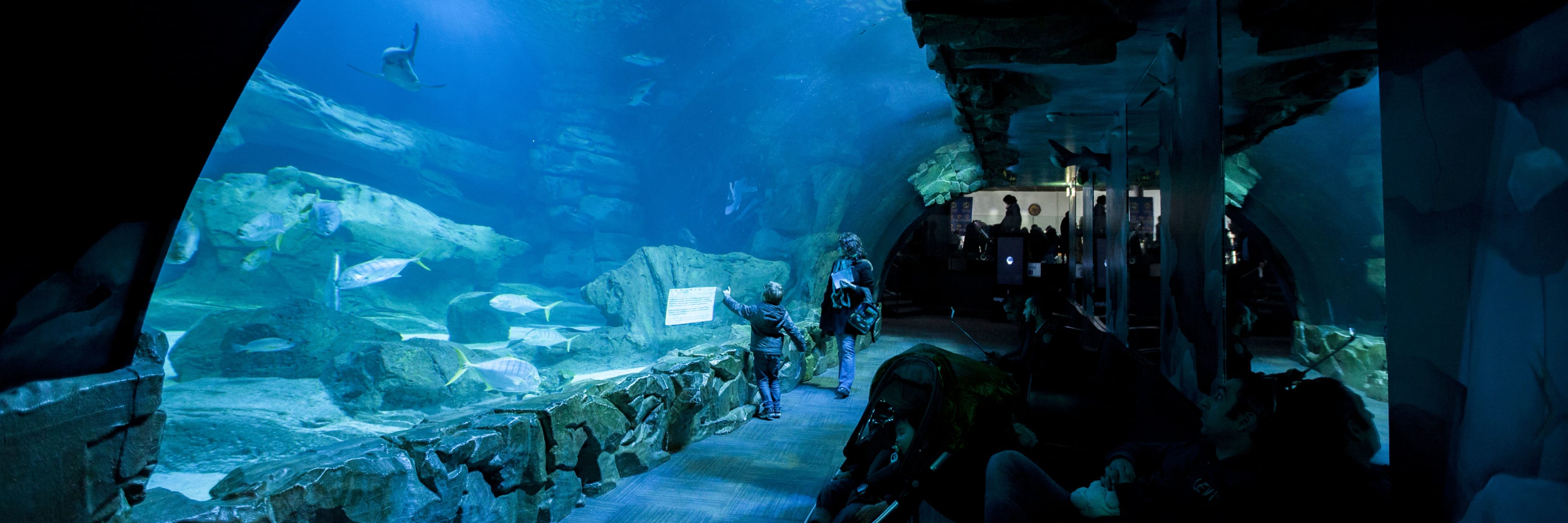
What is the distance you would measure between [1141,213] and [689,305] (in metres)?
5.69

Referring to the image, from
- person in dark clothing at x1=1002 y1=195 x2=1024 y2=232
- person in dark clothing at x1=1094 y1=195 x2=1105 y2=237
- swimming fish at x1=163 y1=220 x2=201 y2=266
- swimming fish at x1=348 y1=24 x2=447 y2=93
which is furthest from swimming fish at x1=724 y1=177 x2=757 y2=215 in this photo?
swimming fish at x1=163 y1=220 x2=201 y2=266

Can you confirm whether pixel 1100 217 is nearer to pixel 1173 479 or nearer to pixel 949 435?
pixel 949 435

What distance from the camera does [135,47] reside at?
5.18 feet

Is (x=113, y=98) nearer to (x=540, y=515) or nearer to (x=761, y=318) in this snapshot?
(x=540, y=515)

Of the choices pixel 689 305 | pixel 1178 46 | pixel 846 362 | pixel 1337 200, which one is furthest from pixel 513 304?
pixel 1337 200

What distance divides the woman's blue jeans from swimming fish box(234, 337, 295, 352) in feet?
34.1

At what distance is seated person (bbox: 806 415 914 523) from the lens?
2.45 m

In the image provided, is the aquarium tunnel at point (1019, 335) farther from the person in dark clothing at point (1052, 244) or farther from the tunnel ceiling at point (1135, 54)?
the person in dark clothing at point (1052, 244)

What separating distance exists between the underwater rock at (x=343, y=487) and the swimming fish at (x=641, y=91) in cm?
2924

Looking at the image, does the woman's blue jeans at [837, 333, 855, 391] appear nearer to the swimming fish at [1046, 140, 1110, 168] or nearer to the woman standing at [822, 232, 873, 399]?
the woman standing at [822, 232, 873, 399]

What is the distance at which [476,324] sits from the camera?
64.8ft

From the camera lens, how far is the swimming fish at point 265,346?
11.3 m

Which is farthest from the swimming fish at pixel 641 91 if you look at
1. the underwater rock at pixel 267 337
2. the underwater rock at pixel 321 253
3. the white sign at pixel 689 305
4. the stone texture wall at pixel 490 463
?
the stone texture wall at pixel 490 463

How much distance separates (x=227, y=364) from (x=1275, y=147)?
1517 cm
